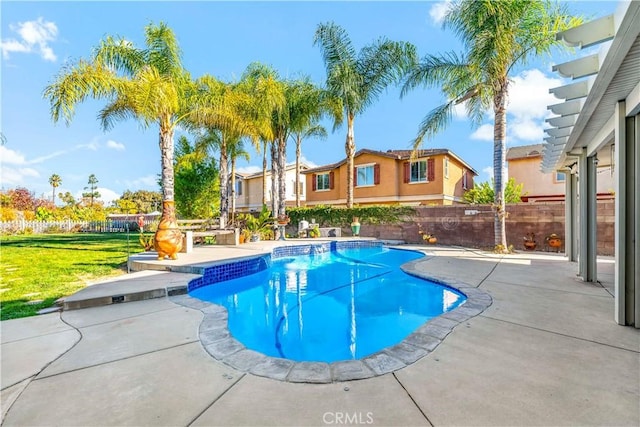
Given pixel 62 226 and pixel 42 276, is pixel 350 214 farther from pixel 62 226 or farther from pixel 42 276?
pixel 62 226

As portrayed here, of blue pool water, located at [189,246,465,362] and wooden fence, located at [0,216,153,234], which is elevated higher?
wooden fence, located at [0,216,153,234]

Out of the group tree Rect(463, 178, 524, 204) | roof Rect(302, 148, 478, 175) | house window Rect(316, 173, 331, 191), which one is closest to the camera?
tree Rect(463, 178, 524, 204)

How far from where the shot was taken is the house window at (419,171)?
65.1 ft

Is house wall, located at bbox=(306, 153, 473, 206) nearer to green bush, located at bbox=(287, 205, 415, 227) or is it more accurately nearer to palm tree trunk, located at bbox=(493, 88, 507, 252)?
green bush, located at bbox=(287, 205, 415, 227)

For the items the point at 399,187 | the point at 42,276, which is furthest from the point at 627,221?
the point at 399,187

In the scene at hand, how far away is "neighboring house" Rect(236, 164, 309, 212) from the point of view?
95.6 feet

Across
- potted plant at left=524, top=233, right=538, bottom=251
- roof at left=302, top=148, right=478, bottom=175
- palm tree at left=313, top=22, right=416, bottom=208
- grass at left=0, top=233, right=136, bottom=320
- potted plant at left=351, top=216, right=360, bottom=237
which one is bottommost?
grass at left=0, top=233, right=136, bottom=320

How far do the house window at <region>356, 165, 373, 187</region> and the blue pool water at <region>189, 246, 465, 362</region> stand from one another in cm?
1344

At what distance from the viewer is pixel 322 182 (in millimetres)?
24312

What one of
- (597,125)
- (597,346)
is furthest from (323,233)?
(597,346)

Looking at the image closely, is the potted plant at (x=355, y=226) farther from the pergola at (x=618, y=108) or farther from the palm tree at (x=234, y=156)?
the pergola at (x=618, y=108)

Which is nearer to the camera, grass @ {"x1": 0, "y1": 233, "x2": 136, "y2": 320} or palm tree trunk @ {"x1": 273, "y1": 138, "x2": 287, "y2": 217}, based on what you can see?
grass @ {"x1": 0, "y1": 233, "x2": 136, "y2": 320}

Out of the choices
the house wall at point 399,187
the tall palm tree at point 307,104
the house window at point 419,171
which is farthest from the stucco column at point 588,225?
the house window at point 419,171

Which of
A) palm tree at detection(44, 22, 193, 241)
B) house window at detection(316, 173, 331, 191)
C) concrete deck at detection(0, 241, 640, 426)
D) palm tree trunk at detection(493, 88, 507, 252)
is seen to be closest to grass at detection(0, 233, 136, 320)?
concrete deck at detection(0, 241, 640, 426)
